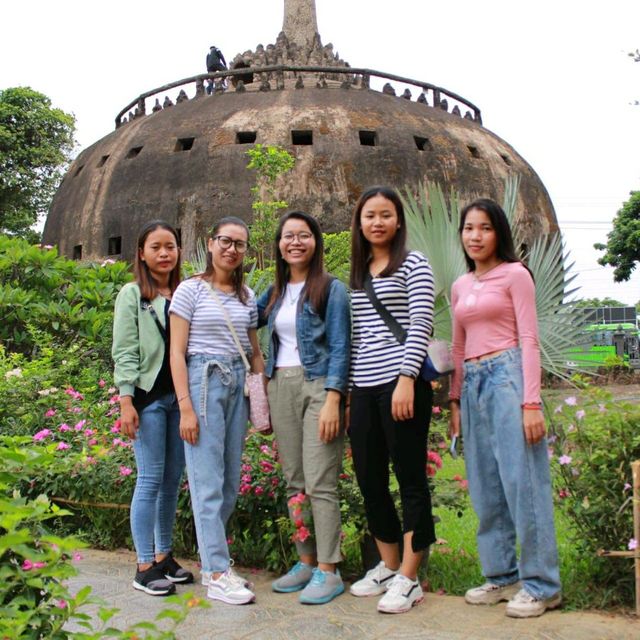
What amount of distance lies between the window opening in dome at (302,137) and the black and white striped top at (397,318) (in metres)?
14.7

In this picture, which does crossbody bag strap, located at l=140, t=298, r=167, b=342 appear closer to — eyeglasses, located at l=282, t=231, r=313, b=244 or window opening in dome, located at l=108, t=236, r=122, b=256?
eyeglasses, located at l=282, t=231, r=313, b=244

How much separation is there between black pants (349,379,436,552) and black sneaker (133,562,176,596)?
3.42 feet

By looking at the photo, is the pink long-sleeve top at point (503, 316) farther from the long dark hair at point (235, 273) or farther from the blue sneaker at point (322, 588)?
the blue sneaker at point (322, 588)

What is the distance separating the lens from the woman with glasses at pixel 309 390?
3.53 metres

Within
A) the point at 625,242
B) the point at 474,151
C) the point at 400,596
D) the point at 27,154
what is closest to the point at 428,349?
the point at 400,596

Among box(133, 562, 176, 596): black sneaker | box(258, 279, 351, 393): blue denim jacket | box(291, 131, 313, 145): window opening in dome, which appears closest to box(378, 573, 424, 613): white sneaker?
box(258, 279, 351, 393): blue denim jacket

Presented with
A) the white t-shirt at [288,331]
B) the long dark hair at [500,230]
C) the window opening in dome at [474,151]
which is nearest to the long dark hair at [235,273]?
the white t-shirt at [288,331]

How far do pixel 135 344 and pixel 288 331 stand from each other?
2.45ft

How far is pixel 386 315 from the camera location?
3.49m

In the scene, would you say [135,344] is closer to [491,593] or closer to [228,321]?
[228,321]

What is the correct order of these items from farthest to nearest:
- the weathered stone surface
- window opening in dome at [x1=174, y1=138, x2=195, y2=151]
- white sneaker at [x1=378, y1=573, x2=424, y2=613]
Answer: window opening in dome at [x1=174, y1=138, x2=195, y2=151] < the weathered stone surface < white sneaker at [x1=378, y1=573, x2=424, y2=613]

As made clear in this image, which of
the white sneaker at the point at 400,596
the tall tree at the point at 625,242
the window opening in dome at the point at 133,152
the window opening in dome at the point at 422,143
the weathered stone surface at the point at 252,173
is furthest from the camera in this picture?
the tall tree at the point at 625,242

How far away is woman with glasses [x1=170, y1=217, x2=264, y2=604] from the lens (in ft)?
11.8

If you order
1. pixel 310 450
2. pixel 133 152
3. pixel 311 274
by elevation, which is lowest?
pixel 310 450
